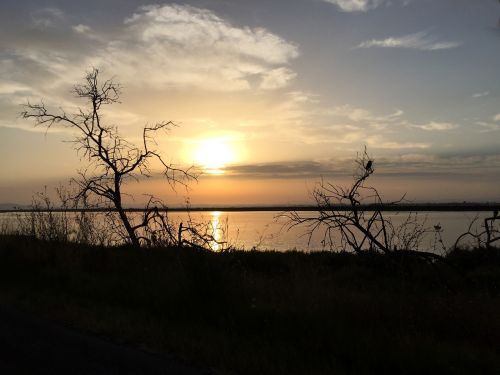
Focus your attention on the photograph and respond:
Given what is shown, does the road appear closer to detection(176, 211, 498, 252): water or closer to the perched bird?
detection(176, 211, 498, 252): water

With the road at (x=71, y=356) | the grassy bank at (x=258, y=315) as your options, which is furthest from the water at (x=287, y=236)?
the road at (x=71, y=356)

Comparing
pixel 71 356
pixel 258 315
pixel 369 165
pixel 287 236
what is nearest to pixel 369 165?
pixel 369 165

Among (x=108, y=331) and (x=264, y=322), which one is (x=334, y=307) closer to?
(x=264, y=322)

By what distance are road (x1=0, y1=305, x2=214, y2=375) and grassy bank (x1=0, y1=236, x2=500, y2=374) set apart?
0.37m

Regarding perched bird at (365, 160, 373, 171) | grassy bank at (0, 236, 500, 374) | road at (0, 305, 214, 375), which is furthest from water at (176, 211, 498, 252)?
road at (0, 305, 214, 375)

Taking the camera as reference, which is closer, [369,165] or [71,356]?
[71,356]

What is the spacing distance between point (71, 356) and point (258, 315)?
289 cm

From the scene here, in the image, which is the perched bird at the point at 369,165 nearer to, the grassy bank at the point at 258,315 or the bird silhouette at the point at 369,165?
the bird silhouette at the point at 369,165

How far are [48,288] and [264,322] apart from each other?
5857mm

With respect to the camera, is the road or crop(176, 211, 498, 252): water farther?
crop(176, 211, 498, 252): water

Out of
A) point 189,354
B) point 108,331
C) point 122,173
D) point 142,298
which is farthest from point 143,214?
point 189,354

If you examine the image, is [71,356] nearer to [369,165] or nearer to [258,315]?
[258,315]

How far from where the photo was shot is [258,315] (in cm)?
778

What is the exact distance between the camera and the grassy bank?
614 centimetres
